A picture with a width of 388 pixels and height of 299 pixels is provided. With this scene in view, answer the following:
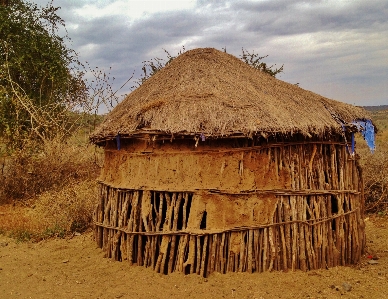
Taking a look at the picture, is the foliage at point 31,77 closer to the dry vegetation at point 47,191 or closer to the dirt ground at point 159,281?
the dry vegetation at point 47,191

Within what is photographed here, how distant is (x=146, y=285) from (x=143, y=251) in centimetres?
78

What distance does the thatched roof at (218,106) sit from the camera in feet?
17.9

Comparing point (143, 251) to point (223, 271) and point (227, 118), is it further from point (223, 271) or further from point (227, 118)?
point (227, 118)

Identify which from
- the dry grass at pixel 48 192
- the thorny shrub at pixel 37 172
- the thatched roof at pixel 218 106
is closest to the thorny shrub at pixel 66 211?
the dry grass at pixel 48 192

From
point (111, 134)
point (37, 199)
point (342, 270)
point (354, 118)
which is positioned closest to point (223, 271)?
point (342, 270)

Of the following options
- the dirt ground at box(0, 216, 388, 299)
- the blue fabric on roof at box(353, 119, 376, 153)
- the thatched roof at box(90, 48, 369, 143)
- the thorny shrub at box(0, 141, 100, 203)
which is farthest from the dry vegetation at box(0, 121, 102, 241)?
the blue fabric on roof at box(353, 119, 376, 153)

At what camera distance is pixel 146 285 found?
5.44m

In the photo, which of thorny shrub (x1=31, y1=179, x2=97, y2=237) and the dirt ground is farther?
thorny shrub (x1=31, y1=179, x2=97, y2=237)

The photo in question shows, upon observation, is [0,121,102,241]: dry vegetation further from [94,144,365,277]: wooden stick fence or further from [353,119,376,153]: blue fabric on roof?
[353,119,376,153]: blue fabric on roof

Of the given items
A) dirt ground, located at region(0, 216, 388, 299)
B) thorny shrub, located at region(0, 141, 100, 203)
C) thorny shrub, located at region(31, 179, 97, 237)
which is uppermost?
thorny shrub, located at region(0, 141, 100, 203)

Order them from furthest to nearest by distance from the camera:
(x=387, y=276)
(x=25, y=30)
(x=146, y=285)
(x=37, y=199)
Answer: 1. (x=25, y=30)
2. (x=37, y=199)
3. (x=387, y=276)
4. (x=146, y=285)

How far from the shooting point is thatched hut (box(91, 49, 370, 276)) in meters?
5.57

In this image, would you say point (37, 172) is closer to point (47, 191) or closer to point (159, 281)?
point (47, 191)

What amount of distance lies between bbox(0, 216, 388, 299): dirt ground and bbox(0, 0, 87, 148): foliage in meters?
5.94
